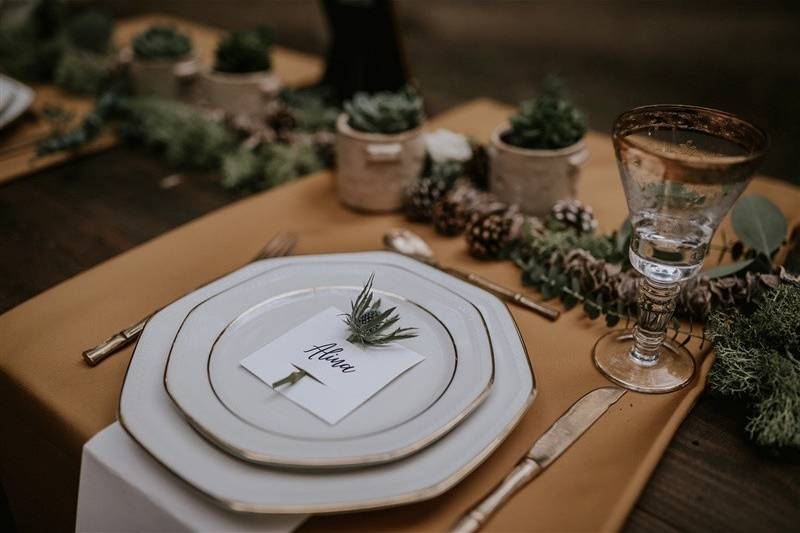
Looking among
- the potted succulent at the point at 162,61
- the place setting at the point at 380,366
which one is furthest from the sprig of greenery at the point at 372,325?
the potted succulent at the point at 162,61

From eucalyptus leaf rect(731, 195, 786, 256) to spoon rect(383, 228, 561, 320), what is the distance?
0.26m

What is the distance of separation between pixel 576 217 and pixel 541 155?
95mm

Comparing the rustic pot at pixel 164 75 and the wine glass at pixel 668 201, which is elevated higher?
the wine glass at pixel 668 201

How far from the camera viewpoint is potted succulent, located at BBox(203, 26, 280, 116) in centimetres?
114

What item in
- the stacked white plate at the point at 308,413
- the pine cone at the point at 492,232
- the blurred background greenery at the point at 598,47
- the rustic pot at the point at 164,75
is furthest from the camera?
the blurred background greenery at the point at 598,47

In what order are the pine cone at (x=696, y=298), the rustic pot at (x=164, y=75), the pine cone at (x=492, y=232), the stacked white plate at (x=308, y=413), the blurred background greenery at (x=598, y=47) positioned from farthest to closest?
the blurred background greenery at (x=598, y=47)
the rustic pot at (x=164, y=75)
the pine cone at (x=492, y=232)
the pine cone at (x=696, y=298)
the stacked white plate at (x=308, y=413)

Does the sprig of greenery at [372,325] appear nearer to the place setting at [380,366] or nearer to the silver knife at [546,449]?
the place setting at [380,366]

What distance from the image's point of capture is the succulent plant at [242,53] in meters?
1.14

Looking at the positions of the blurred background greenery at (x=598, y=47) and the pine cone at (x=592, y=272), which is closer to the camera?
the pine cone at (x=592, y=272)

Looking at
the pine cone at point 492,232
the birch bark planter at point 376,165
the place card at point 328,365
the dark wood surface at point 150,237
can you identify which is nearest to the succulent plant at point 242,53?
the dark wood surface at point 150,237

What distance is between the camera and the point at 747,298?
684 mm

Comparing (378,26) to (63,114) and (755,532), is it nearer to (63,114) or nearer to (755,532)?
(63,114)

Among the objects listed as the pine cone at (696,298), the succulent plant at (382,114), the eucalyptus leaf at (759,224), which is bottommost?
the pine cone at (696,298)

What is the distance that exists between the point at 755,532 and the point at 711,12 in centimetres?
329
